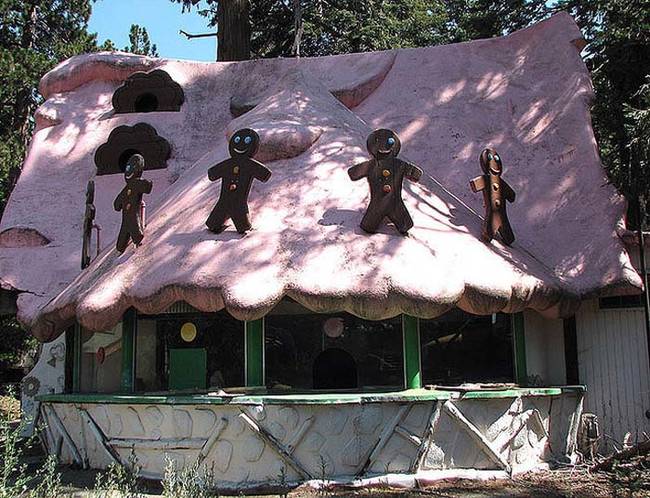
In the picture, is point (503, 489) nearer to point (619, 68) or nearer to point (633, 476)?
point (633, 476)

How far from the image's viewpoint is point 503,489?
8.30 metres

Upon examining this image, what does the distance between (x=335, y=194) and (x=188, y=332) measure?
8.11 feet

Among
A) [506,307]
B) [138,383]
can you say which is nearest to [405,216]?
[506,307]

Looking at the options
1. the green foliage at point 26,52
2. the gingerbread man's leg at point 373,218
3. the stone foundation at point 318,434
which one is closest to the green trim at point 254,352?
the stone foundation at point 318,434

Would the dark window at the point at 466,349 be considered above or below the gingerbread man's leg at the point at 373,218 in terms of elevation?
below

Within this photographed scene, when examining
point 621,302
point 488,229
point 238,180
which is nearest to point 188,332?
point 238,180

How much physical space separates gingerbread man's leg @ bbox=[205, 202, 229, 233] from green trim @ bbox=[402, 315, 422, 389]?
2.37m

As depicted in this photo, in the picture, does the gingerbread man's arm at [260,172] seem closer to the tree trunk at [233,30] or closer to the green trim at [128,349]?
the green trim at [128,349]

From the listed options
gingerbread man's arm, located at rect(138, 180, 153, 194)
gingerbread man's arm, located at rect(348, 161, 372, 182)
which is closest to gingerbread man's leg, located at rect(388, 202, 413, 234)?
gingerbread man's arm, located at rect(348, 161, 372, 182)

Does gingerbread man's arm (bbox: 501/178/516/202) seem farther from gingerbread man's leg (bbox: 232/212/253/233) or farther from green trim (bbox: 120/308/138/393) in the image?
green trim (bbox: 120/308/138/393)

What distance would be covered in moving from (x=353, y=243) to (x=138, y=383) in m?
3.35

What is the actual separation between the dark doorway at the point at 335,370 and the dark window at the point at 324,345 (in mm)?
27

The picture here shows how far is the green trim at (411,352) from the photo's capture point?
9094mm

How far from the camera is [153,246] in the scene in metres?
9.41
